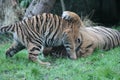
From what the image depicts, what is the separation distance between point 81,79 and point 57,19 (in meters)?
2.41

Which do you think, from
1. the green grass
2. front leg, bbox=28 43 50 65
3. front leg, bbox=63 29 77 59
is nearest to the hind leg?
the green grass

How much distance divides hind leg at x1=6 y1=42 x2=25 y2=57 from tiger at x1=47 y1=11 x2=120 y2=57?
2.66 feet

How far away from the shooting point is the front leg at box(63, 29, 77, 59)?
809 cm

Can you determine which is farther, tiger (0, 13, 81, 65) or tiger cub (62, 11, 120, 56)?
tiger cub (62, 11, 120, 56)

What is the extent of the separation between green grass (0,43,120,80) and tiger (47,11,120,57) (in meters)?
0.26

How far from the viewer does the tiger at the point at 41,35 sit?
25.6 feet

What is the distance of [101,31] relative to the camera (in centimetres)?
929

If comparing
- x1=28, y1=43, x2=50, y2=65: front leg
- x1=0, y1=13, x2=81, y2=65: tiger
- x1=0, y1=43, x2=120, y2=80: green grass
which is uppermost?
x1=0, y1=13, x2=81, y2=65: tiger

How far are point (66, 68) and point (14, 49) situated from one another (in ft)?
5.23

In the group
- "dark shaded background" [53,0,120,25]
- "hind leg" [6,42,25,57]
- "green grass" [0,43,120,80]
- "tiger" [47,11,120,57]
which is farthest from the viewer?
"dark shaded background" [53,0,120,25]

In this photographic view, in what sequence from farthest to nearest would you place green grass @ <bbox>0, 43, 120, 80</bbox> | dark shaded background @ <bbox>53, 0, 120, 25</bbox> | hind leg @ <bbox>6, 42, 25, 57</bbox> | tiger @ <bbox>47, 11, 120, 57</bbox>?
1. dark shaded background @ <bbox>53, 0, 120, 25</bbox>
2. tiger @ <bbox>47, 11, 120, 57</bbox>
3. hind leg @ <bbox>6, 42, 25, 57</bbox>
4. green grass @ <bbox>0, 43, 120, 80</bbox>

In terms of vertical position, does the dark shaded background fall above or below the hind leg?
above

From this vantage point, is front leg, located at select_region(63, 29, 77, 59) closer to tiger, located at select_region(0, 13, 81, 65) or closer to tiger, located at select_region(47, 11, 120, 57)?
tiger, located at select_region(0, 13, 81, 65)

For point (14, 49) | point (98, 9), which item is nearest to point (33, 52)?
point (14, 49)
